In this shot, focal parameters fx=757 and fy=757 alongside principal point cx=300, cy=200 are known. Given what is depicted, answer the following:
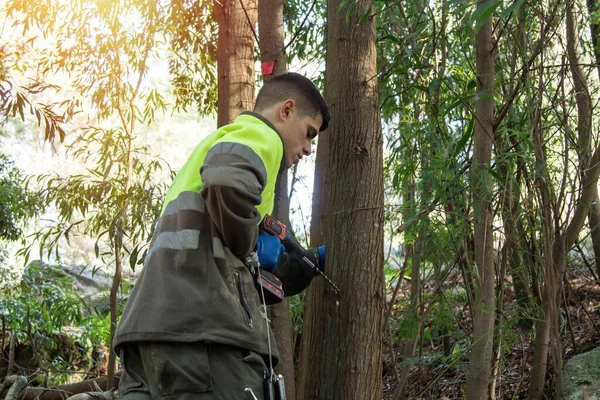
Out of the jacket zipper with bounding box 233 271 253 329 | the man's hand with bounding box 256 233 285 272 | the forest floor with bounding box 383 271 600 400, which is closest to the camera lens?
the jacket zipper with bounding box 233 271 253 329

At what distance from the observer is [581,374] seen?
16.0ft

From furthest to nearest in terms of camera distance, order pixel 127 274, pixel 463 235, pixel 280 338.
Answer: pixel 127 274 → pixel 463 235 → pixel 280 338

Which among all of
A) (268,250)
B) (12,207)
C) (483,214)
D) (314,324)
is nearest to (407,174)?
(483,214)

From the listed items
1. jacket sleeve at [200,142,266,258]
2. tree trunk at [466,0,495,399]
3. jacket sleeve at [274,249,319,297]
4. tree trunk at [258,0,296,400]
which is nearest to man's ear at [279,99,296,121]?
jacket sleeve at [200,142,266,258]

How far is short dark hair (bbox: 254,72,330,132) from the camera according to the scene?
2.77 metres

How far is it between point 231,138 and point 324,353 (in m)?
1.19

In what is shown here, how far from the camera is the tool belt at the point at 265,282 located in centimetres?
252

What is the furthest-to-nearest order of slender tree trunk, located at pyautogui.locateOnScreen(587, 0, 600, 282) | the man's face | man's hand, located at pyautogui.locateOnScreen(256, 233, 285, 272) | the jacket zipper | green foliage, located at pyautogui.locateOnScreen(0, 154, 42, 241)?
green foliage, located at pyautogui.locateOnScreen(0, 154, 42, 241) → slender tree trunk, located at pyautogui.locateOnScreen(587, 0, 600, 282) → the man's face → man's hand, located at pyautogui.locateOnScreen(256, 233, 285, 272) → the jacket zipper

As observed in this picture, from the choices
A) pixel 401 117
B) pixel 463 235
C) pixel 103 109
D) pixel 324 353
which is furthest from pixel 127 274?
pixel 324 353

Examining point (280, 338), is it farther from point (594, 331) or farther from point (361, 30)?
point (594, 331)

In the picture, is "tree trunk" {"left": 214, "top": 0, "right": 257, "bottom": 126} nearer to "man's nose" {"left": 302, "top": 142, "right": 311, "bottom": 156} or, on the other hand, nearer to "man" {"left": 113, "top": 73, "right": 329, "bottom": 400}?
"man's nose" {"left": 302, "top": 142, "right": 311, "bottom": 156}

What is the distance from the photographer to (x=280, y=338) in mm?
3826

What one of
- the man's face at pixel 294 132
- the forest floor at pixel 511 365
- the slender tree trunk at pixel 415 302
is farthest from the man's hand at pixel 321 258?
the forest floor at pixel 511 365

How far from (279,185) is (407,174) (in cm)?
78
